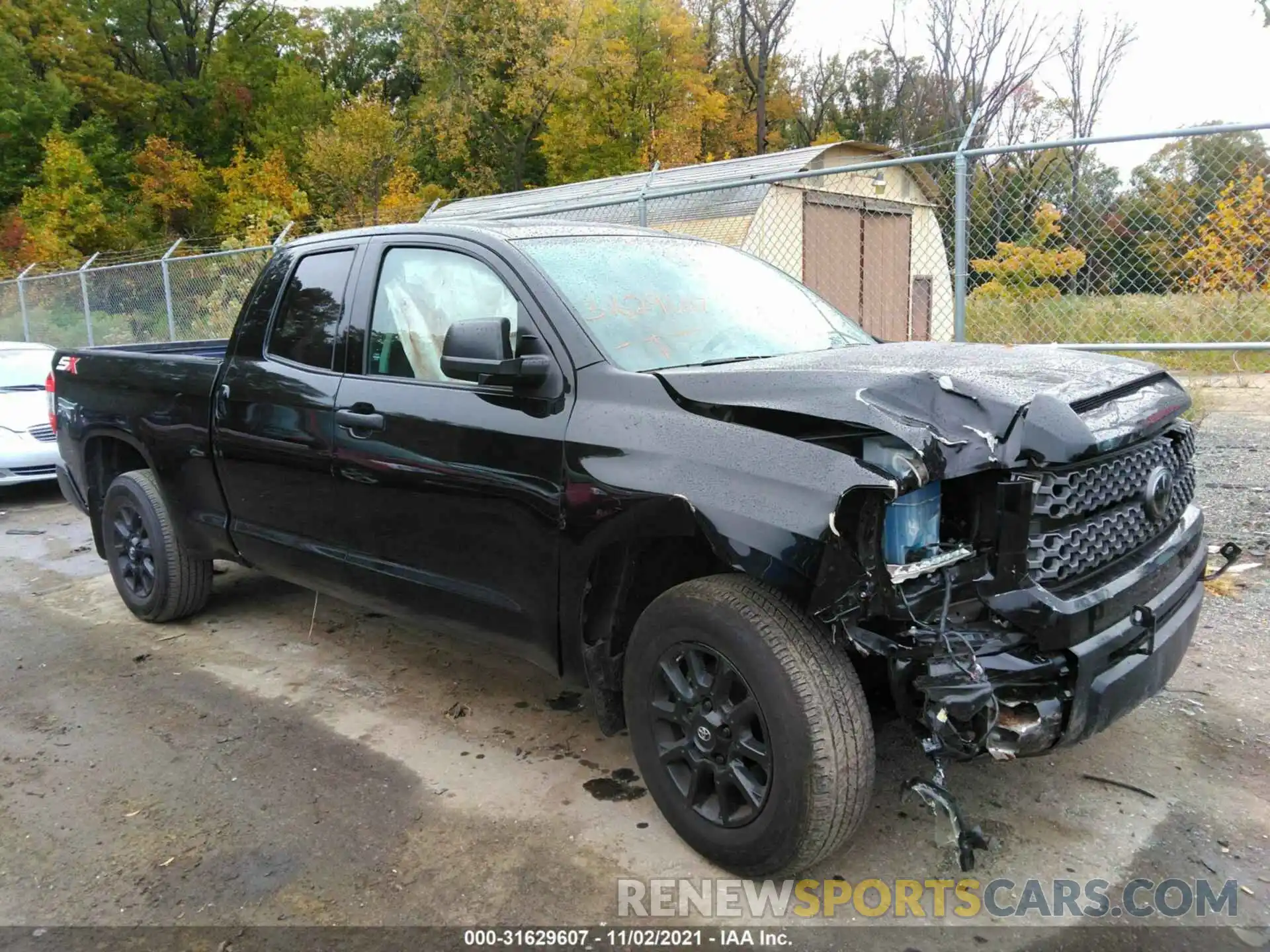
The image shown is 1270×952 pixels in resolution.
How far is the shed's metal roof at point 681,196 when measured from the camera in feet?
41.3

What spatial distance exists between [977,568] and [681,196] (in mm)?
8324

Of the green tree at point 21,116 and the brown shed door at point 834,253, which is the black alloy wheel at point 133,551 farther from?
the green tree at point 21,116

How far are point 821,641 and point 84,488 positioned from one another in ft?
15.0

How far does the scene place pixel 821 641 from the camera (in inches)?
96.0

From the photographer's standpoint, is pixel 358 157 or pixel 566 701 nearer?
Answer: pixel 566 701

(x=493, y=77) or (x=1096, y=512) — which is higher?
(x=493, y=77)

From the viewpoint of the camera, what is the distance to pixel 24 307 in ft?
54.5

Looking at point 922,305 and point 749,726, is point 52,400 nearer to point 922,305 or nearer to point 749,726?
point 749,726

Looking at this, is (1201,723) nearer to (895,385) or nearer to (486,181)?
(895,385)

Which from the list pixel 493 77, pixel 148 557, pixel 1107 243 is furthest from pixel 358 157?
pixel 1107 243

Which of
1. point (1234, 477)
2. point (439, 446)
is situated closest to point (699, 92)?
point (1234, 477)

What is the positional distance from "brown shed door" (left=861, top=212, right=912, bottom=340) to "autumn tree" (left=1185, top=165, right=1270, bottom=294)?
699 centimetres

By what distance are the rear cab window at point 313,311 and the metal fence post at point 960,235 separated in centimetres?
376

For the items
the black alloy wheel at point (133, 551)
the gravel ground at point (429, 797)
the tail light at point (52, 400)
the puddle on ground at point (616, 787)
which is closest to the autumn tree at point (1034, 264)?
the gravel ground at point (429, 797)
